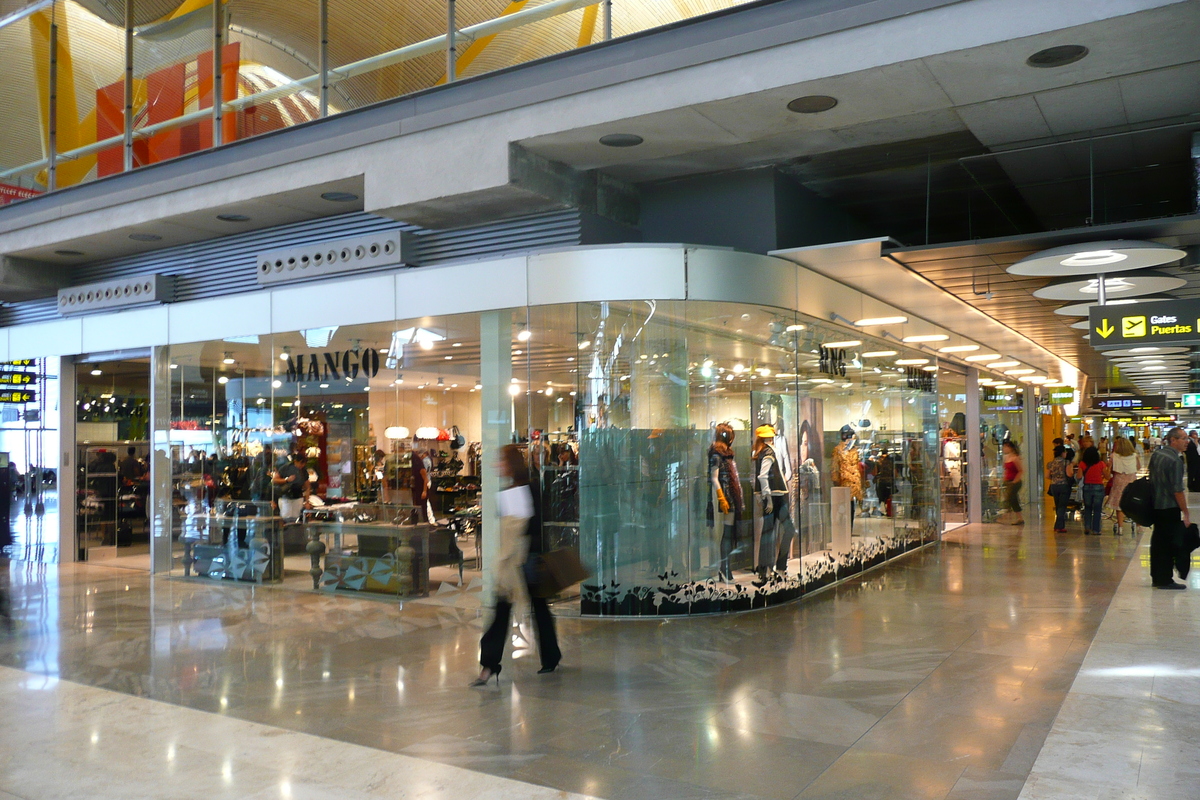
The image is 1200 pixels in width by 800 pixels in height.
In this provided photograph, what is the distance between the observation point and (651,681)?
256 inches

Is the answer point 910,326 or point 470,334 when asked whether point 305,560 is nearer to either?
point 470,334

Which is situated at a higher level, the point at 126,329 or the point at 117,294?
the point at 117,294

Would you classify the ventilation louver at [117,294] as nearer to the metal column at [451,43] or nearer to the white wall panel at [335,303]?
the white wall panel at [335,303]

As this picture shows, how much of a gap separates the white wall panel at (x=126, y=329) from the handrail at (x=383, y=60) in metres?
2.26

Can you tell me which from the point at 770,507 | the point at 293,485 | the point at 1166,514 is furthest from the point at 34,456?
the point at 1166,514

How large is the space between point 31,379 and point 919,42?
13.3 m

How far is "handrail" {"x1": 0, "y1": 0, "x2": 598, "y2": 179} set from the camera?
357 inches

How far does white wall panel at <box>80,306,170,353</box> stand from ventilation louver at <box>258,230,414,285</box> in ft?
6.20

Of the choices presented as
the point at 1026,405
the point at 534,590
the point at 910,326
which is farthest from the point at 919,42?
the point at 1026,405

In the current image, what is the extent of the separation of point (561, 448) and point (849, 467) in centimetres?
417

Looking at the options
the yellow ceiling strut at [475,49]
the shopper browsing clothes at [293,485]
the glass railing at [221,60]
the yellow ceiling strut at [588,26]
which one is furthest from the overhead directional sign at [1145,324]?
the shopper browsing clothes at [293,485]

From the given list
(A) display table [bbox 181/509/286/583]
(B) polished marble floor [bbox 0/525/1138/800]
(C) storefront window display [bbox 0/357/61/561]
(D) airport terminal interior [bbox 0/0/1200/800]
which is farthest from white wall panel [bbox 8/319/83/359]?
(B) polished marble floor [bbox 0/525/1138/800]

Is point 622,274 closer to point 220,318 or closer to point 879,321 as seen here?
point 879,321

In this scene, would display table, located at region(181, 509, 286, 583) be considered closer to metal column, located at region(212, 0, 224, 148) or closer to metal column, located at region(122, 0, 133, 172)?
metal column, located at region(212, 0, 224, 148)
